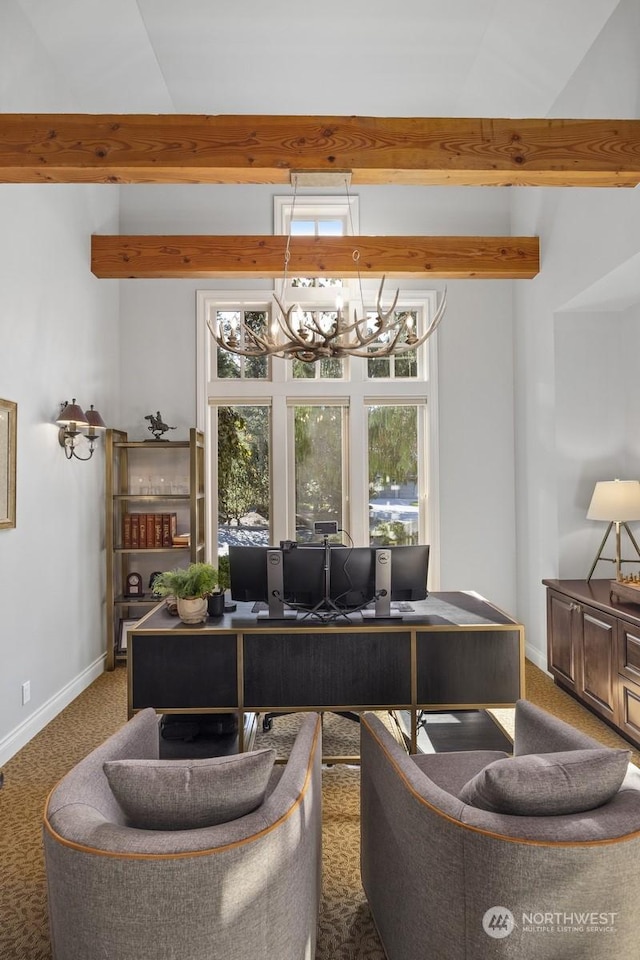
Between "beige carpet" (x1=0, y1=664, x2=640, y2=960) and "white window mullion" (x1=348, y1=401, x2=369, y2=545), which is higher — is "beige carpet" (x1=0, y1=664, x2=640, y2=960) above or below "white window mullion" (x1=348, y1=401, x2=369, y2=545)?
below

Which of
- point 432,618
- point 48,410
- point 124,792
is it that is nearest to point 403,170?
point 432,618

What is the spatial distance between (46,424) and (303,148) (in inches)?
91.4

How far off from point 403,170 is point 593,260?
1.62m

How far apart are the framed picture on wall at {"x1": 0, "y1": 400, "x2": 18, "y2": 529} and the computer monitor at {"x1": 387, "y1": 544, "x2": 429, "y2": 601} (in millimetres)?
2122

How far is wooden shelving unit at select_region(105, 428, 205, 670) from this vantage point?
497cm

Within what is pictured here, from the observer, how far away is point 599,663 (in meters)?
3.61

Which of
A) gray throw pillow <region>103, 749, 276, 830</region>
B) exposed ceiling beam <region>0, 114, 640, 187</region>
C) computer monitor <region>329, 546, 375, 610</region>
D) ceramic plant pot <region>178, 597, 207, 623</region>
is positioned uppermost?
exposed ceiling beam <region>0, 114, 640, 187</region>

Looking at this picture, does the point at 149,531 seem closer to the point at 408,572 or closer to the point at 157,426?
the point at 157,426

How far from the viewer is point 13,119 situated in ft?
9.48

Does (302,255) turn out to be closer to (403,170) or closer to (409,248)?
(409,248)

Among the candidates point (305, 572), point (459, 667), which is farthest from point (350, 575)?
point (459, 667)

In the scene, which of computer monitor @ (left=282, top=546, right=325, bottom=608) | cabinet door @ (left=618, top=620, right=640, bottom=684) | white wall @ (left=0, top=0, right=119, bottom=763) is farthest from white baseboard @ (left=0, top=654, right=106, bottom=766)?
cabinet door @ (left=618, top=620, right=640, bottom=684)

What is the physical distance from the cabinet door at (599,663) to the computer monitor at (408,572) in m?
1.15

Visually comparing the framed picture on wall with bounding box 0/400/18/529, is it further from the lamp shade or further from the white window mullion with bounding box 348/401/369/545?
the lamp shade
